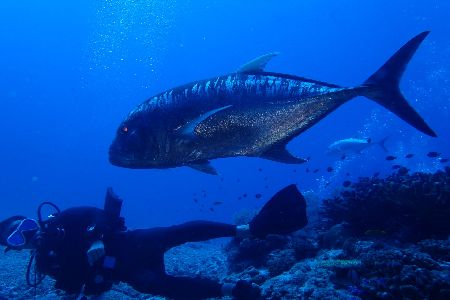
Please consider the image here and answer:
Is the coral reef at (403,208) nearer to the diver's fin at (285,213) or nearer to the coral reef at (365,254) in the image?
the coral reef at (365,254)

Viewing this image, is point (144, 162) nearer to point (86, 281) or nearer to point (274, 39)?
point (86, 281)

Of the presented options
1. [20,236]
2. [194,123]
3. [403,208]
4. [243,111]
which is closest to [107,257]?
[20,236]

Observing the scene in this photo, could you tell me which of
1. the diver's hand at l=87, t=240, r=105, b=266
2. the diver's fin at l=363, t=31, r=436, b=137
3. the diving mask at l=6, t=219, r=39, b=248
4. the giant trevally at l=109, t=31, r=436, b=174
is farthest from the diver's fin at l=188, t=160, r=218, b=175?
the diving mask at l=6, t=219, r=39, b=248

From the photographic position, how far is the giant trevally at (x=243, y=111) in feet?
10.5

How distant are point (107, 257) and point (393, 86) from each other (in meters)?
4.20

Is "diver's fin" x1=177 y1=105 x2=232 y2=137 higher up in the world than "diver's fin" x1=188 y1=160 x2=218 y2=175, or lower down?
higher up

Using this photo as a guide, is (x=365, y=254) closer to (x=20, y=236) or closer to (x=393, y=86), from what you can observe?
(x=393, y=86)

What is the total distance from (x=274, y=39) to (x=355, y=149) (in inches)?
3390

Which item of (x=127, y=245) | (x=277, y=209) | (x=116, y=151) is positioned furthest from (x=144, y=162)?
(x=127, y=245)

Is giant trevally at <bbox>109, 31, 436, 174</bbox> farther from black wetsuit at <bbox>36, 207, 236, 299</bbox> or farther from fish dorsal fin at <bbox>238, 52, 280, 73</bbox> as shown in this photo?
black wetsuit at <bbox>36, 207, 236, 299</bbox>

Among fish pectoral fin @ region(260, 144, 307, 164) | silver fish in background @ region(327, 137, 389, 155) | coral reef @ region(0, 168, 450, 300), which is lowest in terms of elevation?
coral reef @ region(0, 168, 450, 300)

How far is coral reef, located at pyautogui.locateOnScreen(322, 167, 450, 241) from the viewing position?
5.50m

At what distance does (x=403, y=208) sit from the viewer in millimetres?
5789

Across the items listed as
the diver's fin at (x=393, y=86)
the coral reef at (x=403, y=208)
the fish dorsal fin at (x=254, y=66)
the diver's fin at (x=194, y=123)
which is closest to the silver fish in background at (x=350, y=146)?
the coral reef at (x=403, y=208)
